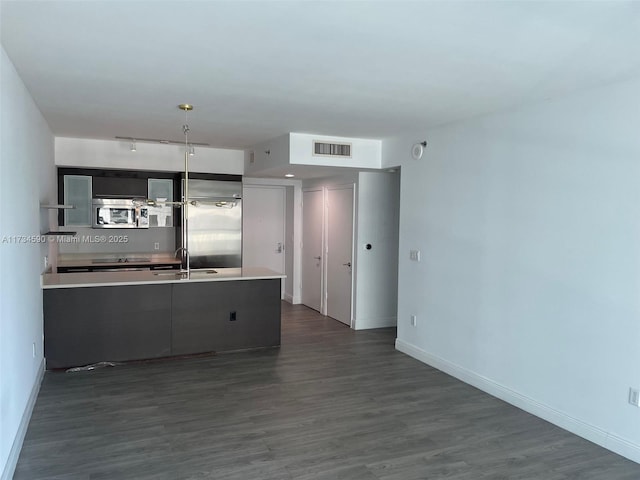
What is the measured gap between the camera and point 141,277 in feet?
16.8

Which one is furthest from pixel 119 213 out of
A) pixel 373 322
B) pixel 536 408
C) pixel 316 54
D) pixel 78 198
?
pixel 536 408

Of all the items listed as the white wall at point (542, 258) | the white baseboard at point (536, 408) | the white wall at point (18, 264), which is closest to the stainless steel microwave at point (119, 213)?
the white wall at point (18, 264)

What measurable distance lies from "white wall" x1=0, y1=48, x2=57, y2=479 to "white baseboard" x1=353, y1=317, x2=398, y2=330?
3.75 m

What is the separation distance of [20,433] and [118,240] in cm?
429

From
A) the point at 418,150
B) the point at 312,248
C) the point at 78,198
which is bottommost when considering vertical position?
the point at 312,248

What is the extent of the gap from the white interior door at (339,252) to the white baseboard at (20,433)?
12.6 feet

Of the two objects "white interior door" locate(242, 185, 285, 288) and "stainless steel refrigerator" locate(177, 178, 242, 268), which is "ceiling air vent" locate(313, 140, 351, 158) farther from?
"white interior door" locate(242, 185, 285, 288)

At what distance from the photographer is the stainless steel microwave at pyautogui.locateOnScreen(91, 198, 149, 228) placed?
6.59 metres

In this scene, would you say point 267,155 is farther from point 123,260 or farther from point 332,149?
point 123,260

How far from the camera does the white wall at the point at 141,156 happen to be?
625 centimetres

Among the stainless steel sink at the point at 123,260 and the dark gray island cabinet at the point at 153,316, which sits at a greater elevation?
the stainless steel sink at the point at 123,260

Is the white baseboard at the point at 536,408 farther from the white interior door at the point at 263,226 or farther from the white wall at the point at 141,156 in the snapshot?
the white wall at the point at 141,156

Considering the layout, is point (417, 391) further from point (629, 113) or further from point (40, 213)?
point (40, 213)

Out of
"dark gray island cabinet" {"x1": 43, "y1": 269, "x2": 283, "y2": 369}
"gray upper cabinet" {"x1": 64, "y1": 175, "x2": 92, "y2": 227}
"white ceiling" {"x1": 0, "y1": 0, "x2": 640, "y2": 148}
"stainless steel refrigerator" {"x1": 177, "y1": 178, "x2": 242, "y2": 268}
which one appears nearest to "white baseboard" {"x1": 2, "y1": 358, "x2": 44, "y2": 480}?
"dark gray island cabinet" {"x1": 43, "y1": 269, "x2": 283, "y2": 369}
